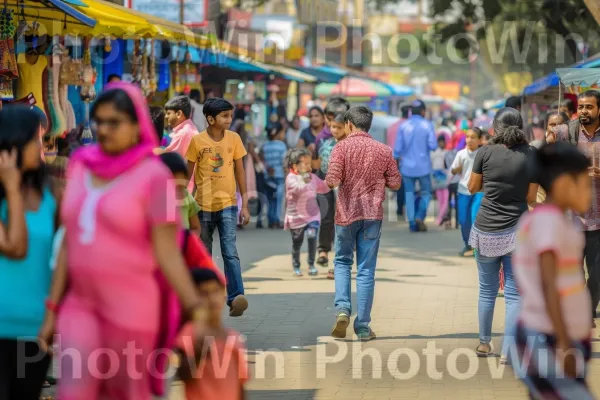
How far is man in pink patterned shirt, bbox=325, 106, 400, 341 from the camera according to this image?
9148 millimetres

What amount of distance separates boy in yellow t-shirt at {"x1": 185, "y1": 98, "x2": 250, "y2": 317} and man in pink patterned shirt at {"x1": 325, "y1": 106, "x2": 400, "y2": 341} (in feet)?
2.62

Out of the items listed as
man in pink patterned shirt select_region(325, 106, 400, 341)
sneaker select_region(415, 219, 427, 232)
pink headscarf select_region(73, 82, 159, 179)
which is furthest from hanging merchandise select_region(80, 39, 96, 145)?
pink headscarf select_region(73, 82, 159, 179)

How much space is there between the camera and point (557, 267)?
474cm

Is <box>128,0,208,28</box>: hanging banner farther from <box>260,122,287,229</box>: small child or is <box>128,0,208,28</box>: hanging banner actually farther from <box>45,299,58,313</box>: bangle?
<box>45,299,58,313</box>: bangle

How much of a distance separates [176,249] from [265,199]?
15.6m

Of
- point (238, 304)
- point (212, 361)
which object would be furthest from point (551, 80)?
point (212, 361)

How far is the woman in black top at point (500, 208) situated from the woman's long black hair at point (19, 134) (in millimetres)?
3937

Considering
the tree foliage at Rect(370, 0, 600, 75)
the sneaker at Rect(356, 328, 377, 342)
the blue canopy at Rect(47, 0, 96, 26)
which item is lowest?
the sneaker at Rect(356, 328, 377, 342)

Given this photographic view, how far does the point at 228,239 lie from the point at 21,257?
4564mm

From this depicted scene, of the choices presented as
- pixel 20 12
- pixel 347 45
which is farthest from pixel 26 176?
pixel 347 45

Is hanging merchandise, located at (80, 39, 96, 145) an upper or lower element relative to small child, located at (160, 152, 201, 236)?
upper

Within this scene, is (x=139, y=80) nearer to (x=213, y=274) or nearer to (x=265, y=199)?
(x=265, y=199)

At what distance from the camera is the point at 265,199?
20.2m

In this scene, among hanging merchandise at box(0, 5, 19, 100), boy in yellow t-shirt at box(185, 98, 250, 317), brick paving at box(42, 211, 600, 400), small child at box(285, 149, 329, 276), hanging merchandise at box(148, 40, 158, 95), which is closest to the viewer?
brick paving at box(42, 211, 600, 400)
